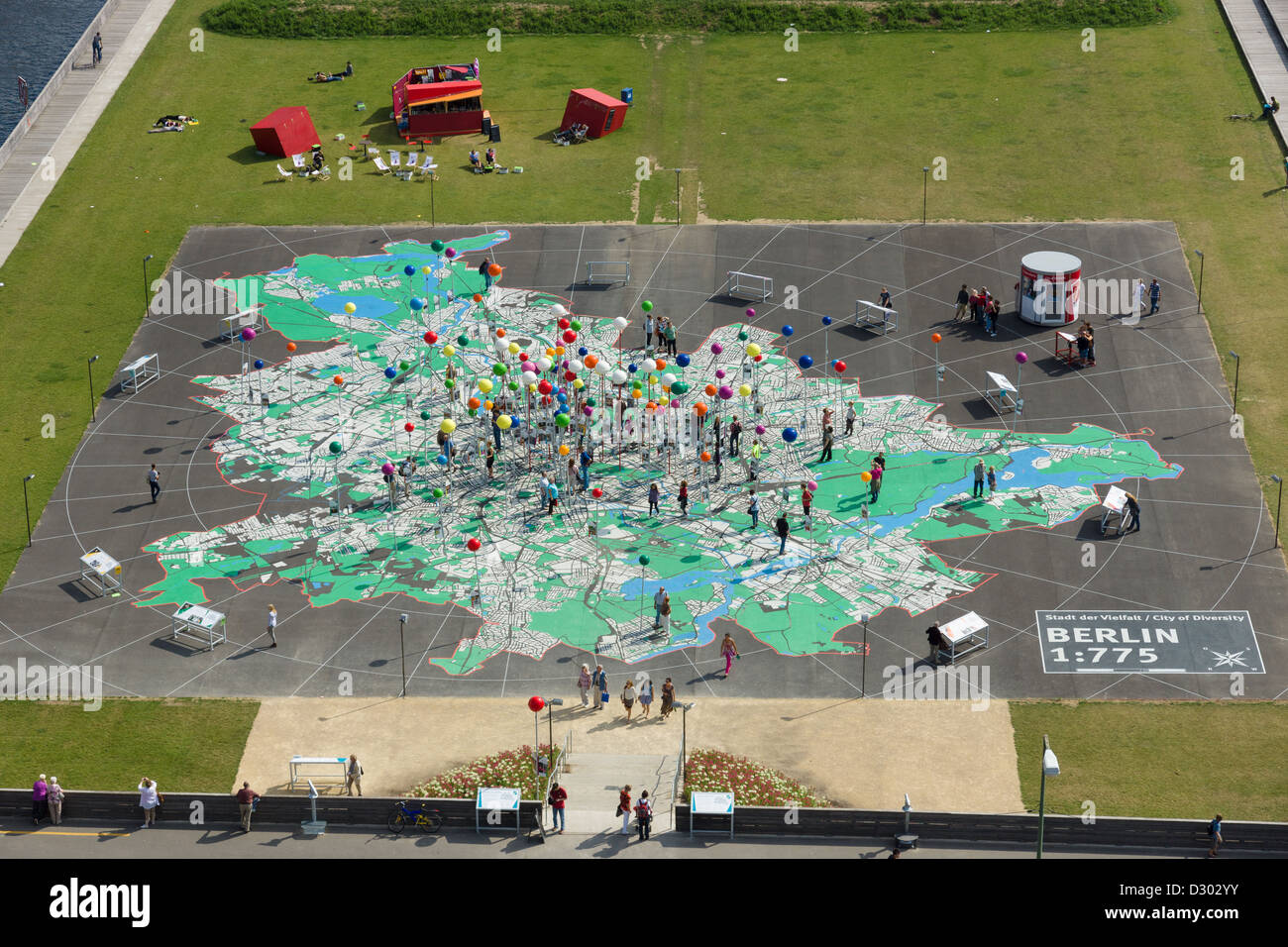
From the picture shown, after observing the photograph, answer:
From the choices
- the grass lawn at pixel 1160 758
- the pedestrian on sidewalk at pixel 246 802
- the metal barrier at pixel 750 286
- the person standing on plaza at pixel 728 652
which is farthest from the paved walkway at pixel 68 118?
the grass lawn at pixel 1160 758

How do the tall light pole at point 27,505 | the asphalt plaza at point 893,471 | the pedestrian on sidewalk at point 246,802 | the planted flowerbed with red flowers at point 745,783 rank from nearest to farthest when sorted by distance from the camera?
1. the pedestrian on sidewalk at point 246,802
2. the planted flowerbed with red flowers at point 745,783
3. the asphalt plaza at point 893,471
4. the tall light pole at point 27,505

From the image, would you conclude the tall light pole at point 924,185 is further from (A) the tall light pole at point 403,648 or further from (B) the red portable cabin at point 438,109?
(A) the tall light pole at point 403,648

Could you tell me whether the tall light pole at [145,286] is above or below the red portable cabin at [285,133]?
below

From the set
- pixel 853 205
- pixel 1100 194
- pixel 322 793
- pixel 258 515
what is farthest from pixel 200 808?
pixel 1100 194

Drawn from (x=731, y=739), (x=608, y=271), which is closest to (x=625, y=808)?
(x=731, y=739)

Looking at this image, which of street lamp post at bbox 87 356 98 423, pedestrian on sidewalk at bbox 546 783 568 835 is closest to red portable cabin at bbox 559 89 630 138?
A: street lamp post at bbox 87 356 98 423

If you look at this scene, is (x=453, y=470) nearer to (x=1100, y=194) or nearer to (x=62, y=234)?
(x=62, y=234)
